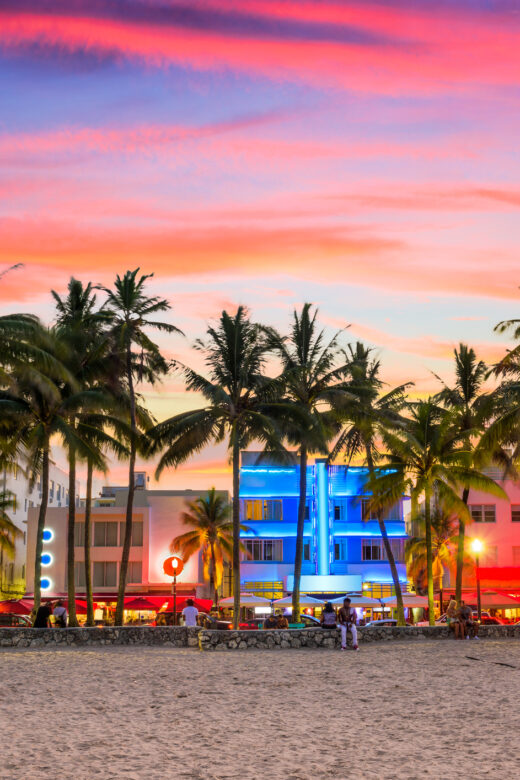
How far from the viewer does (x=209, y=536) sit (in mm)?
72312

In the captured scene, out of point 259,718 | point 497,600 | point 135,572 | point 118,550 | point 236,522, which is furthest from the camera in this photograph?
point 118,550

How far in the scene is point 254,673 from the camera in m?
24.0

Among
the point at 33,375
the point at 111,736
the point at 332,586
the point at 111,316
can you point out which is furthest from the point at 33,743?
the point at 332,586

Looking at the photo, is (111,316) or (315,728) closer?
(315,728)

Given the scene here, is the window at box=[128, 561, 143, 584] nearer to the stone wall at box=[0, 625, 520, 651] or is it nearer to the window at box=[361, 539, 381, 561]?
the window at box=[361, 539, 381, 561]

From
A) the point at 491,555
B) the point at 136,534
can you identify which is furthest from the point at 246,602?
the point at 491,555

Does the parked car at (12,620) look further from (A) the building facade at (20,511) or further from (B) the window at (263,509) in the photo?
(A) the building facade at (20,511)

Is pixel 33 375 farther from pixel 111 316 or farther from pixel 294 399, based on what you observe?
pixel 294 399

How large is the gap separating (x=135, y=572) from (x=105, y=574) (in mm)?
2145

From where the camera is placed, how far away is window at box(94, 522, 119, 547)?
73.8 metres

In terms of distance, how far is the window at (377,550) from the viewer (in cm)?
6774

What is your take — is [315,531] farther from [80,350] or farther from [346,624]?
[346,624]

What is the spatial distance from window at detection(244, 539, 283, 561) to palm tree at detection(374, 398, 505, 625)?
21.7 metres

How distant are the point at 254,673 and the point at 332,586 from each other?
40910 millimetres
